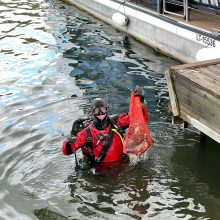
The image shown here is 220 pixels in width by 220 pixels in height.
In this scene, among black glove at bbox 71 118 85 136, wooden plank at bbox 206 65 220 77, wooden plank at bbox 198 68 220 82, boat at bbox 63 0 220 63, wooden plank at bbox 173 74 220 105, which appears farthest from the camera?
boat at bbox 63 0 220 63

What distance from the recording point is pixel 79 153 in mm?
8477

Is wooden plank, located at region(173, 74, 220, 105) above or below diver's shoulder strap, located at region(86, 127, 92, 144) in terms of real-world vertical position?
above

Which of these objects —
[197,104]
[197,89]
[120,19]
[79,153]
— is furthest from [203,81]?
[120,19]

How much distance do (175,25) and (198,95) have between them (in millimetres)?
6564

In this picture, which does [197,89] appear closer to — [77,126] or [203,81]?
[203,81]

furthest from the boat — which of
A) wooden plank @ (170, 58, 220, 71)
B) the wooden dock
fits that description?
the wooden dock

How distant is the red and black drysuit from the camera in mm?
7344

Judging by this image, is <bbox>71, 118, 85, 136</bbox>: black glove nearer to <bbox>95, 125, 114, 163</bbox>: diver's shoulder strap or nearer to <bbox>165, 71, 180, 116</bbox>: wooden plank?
<bbox>95, 125, 114, 163</bbox>: diver's shoulder strap

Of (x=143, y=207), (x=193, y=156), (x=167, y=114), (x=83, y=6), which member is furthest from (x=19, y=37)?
(x=143, y=207)

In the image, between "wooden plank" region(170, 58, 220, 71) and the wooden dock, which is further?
"wooden plank" region(170, 58, 220, 71)

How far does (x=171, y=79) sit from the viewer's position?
7473mm

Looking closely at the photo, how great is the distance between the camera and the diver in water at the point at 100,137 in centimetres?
725

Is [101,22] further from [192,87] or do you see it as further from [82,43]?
[192,87]

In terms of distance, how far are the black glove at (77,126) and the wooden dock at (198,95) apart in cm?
145
